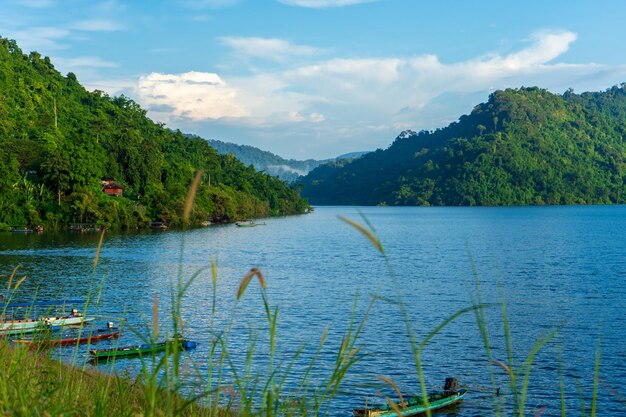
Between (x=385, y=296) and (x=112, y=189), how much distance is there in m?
78.0

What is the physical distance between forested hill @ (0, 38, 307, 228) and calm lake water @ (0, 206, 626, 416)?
385 inches

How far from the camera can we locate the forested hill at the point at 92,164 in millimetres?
100688

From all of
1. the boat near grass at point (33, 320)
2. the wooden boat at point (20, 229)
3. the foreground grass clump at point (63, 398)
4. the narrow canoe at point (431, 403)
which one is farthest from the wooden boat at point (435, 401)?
the wooden boat at point (20, 229)

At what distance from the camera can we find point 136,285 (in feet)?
171

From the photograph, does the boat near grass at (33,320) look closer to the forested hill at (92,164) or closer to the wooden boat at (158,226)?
the forested hill at (92,164)

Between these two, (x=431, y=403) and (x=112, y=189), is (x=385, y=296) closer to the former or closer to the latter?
(x=431, y=403)

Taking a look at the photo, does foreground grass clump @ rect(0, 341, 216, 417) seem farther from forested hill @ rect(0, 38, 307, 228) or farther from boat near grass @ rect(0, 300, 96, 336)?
forested hill @ rect(0, 38, 307, 228)

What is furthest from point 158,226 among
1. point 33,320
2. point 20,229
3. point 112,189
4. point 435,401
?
point 33,320

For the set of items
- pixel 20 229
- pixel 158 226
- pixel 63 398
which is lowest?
pixel 158 226

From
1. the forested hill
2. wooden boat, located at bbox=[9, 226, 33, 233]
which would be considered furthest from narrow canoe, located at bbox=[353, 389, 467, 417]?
wooden boat, located at bbox=[9, 226, 33, 233]

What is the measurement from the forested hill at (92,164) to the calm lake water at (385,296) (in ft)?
32.1

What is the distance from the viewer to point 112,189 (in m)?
114

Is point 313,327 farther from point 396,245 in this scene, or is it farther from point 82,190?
point 82,190

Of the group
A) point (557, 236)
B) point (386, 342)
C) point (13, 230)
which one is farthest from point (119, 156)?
point (386, 342)
